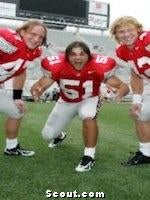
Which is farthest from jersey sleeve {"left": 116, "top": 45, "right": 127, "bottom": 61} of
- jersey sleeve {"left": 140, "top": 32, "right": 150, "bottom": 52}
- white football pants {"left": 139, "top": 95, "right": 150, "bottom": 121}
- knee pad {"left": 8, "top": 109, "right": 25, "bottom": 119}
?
knee pad {"left": 8, "top": 109, "right": 25, "bottom": 119}

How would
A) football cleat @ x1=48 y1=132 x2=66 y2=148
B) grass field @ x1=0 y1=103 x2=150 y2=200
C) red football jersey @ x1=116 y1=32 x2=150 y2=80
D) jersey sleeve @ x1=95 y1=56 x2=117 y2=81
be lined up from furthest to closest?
football cleat @ x1=48 y1=132 x2=66 y2=148 → jersey sleeve @ x1=95 y1=56 x2=117 y2=81 → red football jersey @ x1=116 y1=32 x2=150 y2=80 → grass field @ x1=0 y1=103 x2=150 y2=200

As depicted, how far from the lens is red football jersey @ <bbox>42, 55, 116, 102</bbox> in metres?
4.46

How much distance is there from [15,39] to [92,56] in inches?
29.4

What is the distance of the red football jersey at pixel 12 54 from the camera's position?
430cm

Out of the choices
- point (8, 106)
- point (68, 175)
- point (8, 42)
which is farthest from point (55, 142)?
point (8, 42)

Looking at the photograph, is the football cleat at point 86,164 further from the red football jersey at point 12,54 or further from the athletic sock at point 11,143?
the red football jersey at point 12,54

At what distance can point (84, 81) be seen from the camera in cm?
453

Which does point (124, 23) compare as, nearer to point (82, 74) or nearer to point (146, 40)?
point (146, 40)

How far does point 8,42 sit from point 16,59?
231 millimetres

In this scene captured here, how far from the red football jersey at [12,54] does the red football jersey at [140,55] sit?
890 millimetres

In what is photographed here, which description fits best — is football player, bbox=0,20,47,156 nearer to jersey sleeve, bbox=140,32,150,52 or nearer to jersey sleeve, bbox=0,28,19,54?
jersey sleeve, bbox=0,28,19,54

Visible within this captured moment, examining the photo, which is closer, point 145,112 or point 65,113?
point 145,112

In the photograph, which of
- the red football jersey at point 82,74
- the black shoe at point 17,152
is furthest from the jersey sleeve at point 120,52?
the black shoe at point 17,152

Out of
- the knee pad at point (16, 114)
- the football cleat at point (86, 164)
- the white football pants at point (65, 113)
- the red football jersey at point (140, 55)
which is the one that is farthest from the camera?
the knee pad at point (16, 114)
